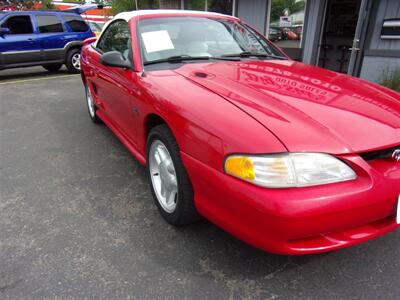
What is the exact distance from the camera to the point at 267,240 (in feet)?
5.47

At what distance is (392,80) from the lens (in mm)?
6160

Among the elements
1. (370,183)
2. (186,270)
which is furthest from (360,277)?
(186,270)

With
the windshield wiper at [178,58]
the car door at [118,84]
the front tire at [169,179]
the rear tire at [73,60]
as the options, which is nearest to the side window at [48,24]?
the rear tire at [73,60]

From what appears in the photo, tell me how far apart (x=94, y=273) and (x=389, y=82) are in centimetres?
624

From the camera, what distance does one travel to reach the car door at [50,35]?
9.00 meters

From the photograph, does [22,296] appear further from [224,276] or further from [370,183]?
[370,183]

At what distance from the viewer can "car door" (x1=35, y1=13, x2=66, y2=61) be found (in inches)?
354

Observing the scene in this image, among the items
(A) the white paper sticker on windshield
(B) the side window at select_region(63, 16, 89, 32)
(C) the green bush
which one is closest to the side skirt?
(A) the white paper sticker on windshield

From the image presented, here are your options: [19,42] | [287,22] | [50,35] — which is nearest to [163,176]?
[287,22]

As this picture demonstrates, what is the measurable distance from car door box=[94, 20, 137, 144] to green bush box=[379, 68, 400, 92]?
5.10 meters

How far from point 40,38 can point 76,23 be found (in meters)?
1.25

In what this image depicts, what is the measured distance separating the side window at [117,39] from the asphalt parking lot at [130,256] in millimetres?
1233

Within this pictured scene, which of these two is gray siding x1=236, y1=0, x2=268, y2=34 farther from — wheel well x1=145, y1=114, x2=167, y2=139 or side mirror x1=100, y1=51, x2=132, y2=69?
wheel well x1=145, y1=114, x2=167, y2=139

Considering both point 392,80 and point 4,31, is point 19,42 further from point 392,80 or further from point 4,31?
point 392,80
